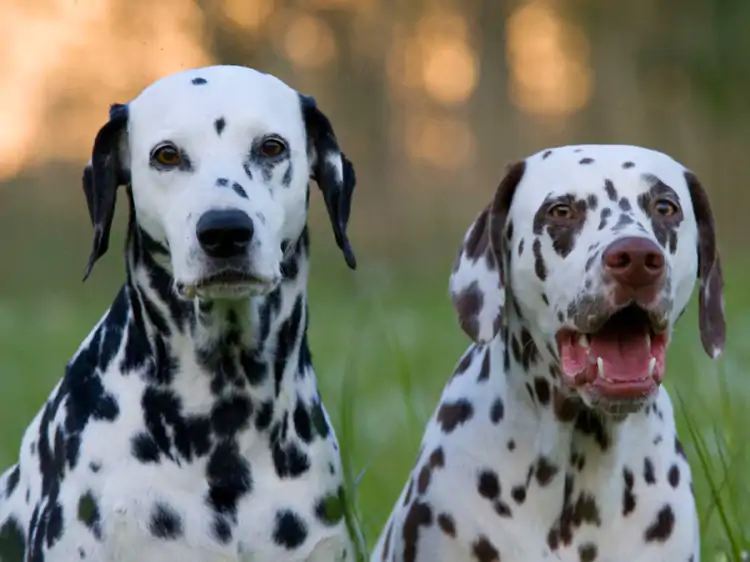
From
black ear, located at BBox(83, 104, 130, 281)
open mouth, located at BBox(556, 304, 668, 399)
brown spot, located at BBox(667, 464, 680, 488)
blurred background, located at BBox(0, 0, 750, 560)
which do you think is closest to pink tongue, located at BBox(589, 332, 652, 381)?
open mouth, located at BBox(556, 304, 668, 399)

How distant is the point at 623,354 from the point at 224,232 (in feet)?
4.05

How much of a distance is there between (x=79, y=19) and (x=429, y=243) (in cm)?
440

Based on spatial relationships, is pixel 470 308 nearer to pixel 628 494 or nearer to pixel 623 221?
pixel 623 221

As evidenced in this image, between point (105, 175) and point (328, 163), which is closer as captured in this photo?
point (105, 175)

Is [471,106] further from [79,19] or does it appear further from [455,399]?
[455,399]

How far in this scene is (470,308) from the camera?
480cm

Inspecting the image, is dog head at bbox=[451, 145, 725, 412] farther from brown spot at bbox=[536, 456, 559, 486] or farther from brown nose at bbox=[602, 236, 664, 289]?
brown spot at bbox=[536, 456, 559, 486]

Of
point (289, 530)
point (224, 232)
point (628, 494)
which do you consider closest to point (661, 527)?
point (628, 494)

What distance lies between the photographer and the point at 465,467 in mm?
4789

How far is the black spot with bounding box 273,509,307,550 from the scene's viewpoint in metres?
4.39

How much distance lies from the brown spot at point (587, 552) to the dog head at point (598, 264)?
458 millimetres

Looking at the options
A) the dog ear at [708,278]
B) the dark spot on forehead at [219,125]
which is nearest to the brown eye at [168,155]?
the dark spot on forehead at [219,125]

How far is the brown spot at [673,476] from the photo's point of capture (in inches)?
188

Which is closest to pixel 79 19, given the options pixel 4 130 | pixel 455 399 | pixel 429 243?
pixel 4 130
